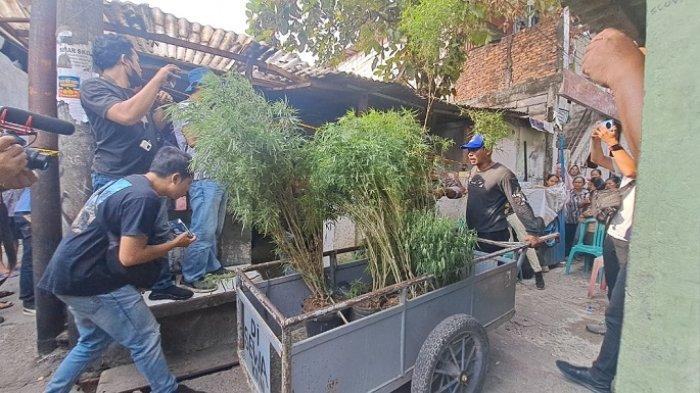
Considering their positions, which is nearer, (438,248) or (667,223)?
(667,223)

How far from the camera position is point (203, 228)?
132 inches

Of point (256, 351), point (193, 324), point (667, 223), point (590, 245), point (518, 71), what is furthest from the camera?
point (518, 71)

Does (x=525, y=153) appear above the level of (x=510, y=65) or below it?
below

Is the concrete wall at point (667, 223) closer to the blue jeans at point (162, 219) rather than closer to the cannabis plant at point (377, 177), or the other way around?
the cannabis plant at point (377, 177)

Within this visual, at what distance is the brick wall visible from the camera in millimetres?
8969

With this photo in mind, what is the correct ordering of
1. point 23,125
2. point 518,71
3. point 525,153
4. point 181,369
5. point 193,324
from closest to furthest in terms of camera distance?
point 23,125 → point 181,369 → point 193,324 → point 525,153 → point 518,71

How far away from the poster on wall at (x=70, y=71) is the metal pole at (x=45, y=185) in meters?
0.15

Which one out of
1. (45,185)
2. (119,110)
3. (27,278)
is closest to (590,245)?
(119,110)

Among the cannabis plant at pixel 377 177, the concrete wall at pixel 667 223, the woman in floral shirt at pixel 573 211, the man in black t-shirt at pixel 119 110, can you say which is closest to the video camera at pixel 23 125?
the man in black t-shirt at pixel 119 110

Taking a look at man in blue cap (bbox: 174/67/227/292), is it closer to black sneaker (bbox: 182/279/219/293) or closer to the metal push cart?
black sneaker (bbox: 182/279/219/293)

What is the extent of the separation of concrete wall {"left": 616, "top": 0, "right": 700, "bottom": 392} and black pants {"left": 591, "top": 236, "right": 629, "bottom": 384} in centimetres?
164

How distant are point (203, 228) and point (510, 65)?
9.76 meters

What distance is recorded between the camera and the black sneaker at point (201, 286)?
3183mm

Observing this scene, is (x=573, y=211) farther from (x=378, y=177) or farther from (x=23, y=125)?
(x=23, y=125)
